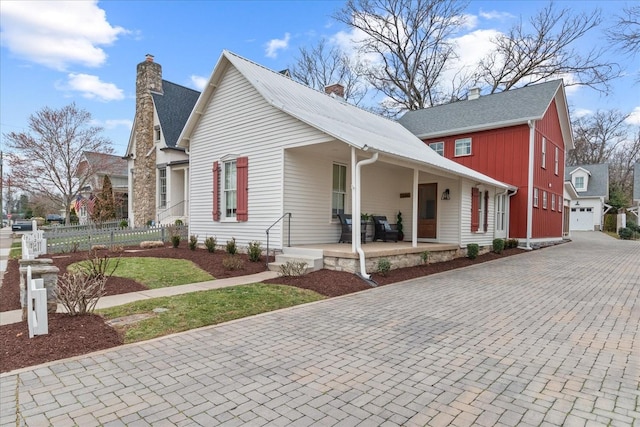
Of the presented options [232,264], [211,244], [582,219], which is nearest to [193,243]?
[211,244]

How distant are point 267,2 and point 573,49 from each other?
2149 cm

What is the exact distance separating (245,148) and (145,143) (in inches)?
549

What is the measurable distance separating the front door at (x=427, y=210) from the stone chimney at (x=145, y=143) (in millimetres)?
15492

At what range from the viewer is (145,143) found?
72.3ft

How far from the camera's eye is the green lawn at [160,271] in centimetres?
782

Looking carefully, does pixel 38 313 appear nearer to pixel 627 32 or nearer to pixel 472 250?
pixel 472 250

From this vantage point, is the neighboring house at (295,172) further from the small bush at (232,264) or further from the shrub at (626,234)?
the shrub at (626,234)

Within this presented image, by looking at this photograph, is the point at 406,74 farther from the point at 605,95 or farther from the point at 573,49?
the point at 605,95

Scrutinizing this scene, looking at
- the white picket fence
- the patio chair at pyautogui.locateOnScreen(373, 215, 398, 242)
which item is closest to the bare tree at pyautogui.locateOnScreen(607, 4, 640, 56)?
the patio chair at pyautogui.locateOnScreen(373, 215, 398, 242)

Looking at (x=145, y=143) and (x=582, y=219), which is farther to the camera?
(x=582, y=219)

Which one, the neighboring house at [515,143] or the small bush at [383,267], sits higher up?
the neighboring house at [515,143]

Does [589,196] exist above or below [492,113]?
below

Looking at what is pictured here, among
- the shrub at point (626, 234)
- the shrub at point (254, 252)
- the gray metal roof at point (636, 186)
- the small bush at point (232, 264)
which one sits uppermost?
the gray metal roof at point (636, 186)

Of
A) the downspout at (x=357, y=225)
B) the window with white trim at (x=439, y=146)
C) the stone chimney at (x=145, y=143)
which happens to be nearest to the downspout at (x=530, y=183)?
the window with white trim at (x=439, y=146)
